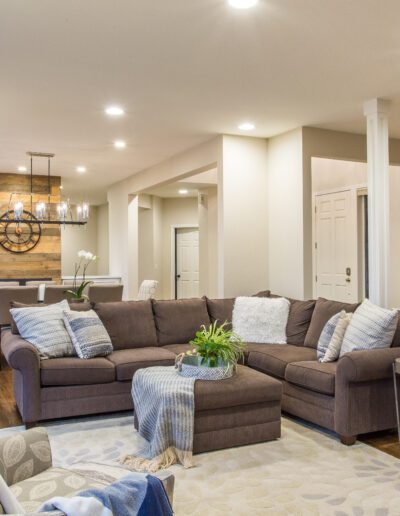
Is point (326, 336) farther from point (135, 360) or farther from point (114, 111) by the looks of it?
point (114, 111)

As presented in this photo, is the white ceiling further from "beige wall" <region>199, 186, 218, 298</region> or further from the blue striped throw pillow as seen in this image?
"beige wall" <region>199, 186, 218, 298</region>

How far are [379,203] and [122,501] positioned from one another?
162 inches

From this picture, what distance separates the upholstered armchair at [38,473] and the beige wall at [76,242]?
36.2ft

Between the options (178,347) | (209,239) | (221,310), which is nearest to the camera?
(178,347)

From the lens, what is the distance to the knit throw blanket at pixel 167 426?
314cm

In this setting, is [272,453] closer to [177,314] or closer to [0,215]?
[177,314]

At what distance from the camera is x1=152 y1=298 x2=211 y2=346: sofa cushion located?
498 centimetres

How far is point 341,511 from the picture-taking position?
2543 millimetres

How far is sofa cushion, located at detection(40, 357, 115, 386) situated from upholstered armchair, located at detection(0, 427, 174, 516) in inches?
74.3

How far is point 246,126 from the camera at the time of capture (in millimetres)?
5523

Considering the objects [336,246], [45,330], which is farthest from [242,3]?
[336,246]

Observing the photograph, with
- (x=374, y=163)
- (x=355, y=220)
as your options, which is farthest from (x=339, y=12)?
(x=355, y=220)

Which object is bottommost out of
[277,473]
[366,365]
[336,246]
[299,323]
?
[277,473]

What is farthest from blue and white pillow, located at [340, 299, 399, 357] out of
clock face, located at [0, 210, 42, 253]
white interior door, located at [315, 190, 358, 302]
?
clock face, located at [0, 210, 42, 253]
